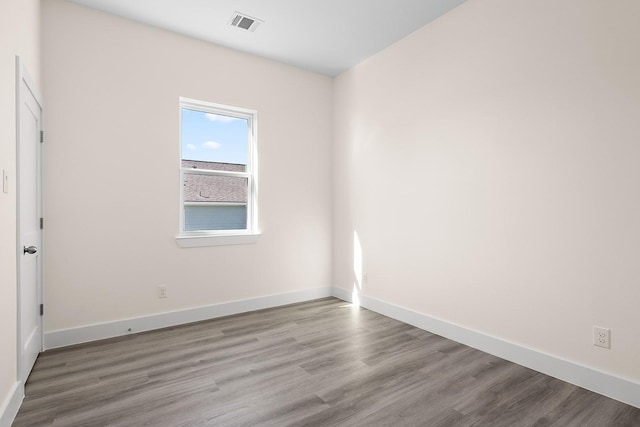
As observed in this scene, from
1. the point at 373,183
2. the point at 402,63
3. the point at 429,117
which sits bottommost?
the point at 373,183

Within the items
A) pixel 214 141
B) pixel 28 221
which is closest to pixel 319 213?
pixel 214 141

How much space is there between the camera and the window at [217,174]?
11.5 feet

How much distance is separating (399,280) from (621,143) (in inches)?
85.0

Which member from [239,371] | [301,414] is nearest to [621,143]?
[301,414]

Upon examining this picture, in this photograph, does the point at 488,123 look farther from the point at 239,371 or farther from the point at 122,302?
the point at 122,302

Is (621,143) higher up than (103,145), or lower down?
lower down

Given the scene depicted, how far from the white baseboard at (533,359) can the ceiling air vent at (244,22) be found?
319 centimetres

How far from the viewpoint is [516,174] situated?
8.36ft

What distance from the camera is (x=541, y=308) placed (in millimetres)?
2420

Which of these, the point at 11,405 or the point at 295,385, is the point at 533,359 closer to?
the point at 295,385

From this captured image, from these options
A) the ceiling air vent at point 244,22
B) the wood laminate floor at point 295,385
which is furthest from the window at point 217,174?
the wood laminate floor at point 295,385

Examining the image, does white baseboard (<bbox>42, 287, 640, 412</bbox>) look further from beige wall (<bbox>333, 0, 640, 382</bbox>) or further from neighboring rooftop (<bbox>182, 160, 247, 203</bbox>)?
neighboring rooftop (<bbox>182, 160, 247, 203</bbox>)

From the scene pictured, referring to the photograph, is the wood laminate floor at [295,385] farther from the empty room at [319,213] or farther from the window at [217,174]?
the window at [217,174]

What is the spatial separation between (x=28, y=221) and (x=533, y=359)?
3.78 m
